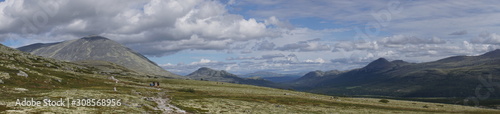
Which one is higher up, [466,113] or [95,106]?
[95,106]

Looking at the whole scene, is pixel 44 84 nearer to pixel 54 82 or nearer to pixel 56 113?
pixel 54 82

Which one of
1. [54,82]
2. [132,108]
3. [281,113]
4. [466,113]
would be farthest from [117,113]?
[466,113]

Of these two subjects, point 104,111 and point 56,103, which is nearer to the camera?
point 104,111

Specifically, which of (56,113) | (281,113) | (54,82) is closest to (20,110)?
(56,113)

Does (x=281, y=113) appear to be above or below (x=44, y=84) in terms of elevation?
below

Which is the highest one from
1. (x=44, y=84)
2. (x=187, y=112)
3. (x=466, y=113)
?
(x=44, y=84)

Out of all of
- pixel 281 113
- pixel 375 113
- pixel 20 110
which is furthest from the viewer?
pixel 375 113

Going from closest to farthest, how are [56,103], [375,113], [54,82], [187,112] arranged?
[56,103] < [187,112] < [375,113] < [54,82]

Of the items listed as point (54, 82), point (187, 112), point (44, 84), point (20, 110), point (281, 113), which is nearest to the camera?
point (20, 110)

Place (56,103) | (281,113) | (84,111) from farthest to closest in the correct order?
(281,113) → (56,103) → (84,111)

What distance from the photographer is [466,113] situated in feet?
303

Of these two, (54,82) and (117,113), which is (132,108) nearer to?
(117,113)

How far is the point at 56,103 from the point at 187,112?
834 inches

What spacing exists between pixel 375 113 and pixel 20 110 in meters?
71.4
